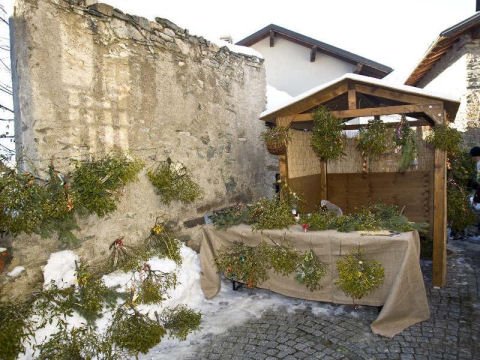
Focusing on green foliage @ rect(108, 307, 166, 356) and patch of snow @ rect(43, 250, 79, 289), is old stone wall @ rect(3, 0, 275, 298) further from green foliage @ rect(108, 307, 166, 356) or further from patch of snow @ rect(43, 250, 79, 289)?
green foliage @ rect(108, 307, 166, 356)

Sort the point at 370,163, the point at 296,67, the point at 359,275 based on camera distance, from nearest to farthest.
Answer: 1. the point at 359,275
2. the point at 370,163
3. the point at 296,67

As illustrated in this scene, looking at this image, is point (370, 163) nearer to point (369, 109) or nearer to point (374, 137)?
point (374, 137)

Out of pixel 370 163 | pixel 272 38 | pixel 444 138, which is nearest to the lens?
pixel 444 138

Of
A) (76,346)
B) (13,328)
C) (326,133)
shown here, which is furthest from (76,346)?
(326,133)

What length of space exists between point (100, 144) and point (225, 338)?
2.47 meters

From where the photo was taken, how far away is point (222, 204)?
5980 mm

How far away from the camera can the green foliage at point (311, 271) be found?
13.7 ft

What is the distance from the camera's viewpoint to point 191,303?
14.9ft

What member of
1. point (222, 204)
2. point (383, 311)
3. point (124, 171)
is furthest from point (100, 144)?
point (383, 311)

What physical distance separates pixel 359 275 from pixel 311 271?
22.0 inches

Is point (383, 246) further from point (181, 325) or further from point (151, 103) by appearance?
point (151, 103)

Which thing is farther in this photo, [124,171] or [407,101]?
[407,101]

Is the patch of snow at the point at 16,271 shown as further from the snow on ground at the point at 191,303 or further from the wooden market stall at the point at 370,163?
the wooden market stall at the point at 370,163

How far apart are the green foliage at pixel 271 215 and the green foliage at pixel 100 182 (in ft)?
5.56
